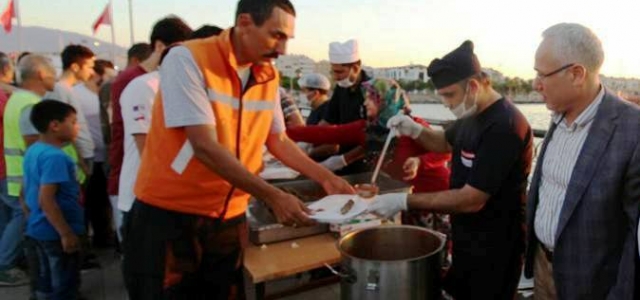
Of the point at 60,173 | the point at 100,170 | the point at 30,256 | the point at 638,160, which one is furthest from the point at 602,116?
the point at 100,170

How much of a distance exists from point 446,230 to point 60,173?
259cm

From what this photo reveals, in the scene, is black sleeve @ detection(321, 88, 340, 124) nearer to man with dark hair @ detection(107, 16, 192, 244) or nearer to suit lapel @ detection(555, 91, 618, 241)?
man with dark hair @ detection(107, 16, 192, 244)

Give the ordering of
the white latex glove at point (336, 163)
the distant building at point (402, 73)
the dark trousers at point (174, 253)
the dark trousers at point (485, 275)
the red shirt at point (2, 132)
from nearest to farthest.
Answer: the dark trousers at point (174, 253)
the dark trousers at point (485, 275)
the white latex glove at point (336, 163)
the distant building at point (402, 73)
the red shirt at point (2, 132)

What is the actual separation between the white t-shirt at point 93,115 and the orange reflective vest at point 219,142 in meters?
2.93

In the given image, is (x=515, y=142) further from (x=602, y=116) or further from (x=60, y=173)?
(x=60, y=173)

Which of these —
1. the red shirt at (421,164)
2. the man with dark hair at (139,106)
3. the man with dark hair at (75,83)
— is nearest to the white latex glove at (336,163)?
the red shirt at (421,164)

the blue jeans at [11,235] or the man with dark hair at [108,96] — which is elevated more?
the man with dark hair at [108,96]

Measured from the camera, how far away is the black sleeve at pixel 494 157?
6.06ft

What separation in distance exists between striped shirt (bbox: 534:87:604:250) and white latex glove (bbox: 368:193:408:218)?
58 cm

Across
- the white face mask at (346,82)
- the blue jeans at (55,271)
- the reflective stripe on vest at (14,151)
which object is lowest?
the blue jeans at (55,271)

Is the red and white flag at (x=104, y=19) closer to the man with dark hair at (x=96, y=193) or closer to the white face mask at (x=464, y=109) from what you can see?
the man with dark hair at (x=96, y=193)

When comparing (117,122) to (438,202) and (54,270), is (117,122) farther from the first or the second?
(438,202)

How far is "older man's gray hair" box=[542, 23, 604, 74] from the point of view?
1572mm

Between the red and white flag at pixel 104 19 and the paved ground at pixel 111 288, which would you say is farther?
the red and white flag at pixel 104 19
